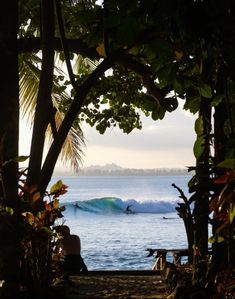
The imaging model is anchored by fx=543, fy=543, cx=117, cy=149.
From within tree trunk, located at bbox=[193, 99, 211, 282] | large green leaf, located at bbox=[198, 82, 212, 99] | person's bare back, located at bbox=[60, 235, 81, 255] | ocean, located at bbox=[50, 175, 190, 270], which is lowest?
ocean, located at bbox=[50, 175, 190, 270]

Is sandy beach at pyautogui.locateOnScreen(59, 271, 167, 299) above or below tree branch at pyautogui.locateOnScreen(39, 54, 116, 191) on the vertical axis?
below

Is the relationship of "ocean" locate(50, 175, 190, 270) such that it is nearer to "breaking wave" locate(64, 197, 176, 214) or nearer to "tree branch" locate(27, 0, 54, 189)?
"breaking wave" locate(64, 197, 176, 214)

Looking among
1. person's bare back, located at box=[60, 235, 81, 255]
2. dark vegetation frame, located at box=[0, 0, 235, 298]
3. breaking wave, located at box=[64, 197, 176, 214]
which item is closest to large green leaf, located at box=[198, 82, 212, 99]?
dark vegetation frame, located at box=[0, 0, 235, 298]

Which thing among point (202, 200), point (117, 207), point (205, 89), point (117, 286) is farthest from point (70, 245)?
point (117, 207)

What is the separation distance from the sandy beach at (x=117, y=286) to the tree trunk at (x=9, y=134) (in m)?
0.79

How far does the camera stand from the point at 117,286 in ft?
17.4

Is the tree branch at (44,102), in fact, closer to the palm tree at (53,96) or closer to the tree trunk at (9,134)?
the tree trunk at (9,134)

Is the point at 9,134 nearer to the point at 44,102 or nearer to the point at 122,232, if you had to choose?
the point at 44,102

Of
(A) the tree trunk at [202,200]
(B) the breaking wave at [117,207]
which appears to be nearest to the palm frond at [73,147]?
(A) the tree trunk at [202,200]

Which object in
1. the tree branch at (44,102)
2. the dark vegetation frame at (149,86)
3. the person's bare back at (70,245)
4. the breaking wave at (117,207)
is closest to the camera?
the dark vegetation frame at (149,86)

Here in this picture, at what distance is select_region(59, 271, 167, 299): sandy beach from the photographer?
4.79m

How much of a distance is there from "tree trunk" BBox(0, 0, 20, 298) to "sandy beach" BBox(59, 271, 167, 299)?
792mm

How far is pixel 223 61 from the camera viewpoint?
8.81 feet

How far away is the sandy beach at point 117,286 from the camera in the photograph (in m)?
4.79
